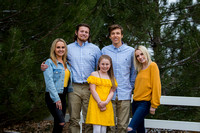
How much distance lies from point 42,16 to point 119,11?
2119 mm

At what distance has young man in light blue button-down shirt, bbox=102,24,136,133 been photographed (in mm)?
3004

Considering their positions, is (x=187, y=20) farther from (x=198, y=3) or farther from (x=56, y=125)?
(x=56, y=125)

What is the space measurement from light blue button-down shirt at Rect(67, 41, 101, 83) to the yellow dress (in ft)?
0.59

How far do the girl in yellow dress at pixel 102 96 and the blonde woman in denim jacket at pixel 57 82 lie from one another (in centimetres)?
31

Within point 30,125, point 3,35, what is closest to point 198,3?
point 3,35

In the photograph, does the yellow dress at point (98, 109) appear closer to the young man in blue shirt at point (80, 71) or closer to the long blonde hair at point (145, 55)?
the young man in blue shirt at point (80, 71)

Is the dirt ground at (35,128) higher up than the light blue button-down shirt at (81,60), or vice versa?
the light blue button-down shirt at (81,60)

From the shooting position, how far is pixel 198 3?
5.96m

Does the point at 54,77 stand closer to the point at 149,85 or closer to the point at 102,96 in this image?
the point at 102,96

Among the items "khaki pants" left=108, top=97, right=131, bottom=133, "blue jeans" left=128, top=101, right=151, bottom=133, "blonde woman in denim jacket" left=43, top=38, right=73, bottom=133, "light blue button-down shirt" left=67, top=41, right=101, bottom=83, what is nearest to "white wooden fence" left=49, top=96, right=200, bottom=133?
"khaki pants" left=108, top=97, right=131, bottom=133

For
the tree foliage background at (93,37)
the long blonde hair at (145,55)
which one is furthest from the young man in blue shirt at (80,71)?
the tree foliage background at (93,37)

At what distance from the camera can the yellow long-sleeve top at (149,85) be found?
8.83 ft

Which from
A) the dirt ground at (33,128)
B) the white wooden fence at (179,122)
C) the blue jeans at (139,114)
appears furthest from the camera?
the dirt ground at (33,128)

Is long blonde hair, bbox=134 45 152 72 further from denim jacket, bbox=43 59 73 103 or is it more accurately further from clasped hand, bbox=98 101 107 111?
denim jacket, bbox=43 59 73 103
